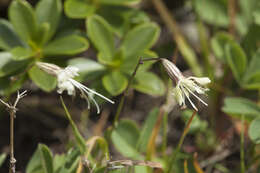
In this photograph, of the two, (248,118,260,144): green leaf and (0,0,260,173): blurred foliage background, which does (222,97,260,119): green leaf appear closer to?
(0,0,260,173): blurred foliage background

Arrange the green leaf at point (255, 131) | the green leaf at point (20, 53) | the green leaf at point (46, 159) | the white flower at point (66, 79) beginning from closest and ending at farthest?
the white flower at point (66, 79)
the green leaf at point (46, 159)
the green leaf at point (255, 131)
the green leaf at point (20, 53)

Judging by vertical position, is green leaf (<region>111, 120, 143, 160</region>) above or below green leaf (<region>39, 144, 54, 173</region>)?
below

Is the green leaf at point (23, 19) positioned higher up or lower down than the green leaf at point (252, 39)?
higher up

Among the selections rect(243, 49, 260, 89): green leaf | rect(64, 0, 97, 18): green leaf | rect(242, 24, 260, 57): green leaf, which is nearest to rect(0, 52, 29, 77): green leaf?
rect(64, 0, 97, 18): green leaf

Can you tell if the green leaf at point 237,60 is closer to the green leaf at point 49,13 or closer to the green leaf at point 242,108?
the green leaf at point 242,108

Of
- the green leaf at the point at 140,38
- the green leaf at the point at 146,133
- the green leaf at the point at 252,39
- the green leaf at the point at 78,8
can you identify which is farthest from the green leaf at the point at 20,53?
the green leaf at the point at 252,39

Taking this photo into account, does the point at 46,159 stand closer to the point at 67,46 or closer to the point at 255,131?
the point at 67,46

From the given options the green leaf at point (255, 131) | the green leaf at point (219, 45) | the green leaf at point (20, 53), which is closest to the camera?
the green leaf at point (255, 131)
